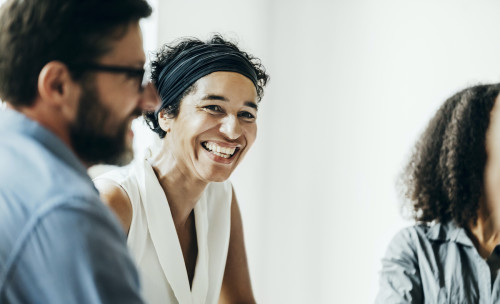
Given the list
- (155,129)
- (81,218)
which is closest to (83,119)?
(81,218)

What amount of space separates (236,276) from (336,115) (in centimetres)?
134

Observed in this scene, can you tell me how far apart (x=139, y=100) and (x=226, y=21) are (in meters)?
1.88

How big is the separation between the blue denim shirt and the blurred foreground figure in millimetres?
1230

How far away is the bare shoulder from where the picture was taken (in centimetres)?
136

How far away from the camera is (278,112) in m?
2.99

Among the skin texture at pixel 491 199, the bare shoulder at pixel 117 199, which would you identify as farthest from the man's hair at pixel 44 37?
the skin texture at pixel 491 199

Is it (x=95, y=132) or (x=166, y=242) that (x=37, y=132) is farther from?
(x=166, y=242)

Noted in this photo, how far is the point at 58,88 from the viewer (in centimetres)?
79

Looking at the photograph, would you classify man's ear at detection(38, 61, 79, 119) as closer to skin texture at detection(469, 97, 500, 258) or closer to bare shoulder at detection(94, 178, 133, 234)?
bare shoulder at detection(94, 178, 133, 234)

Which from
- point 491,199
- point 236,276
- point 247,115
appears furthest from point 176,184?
point 491,199

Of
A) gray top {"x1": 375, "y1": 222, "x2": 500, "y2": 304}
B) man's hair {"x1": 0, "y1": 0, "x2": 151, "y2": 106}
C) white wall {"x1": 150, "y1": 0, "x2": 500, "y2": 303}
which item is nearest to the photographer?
man's hair {"x1": 0, "y1": 0, "x2": 151, "y2": 106}

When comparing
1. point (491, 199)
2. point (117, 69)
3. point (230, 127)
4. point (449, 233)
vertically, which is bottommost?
point (449, 233)

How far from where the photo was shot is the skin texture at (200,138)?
149cm

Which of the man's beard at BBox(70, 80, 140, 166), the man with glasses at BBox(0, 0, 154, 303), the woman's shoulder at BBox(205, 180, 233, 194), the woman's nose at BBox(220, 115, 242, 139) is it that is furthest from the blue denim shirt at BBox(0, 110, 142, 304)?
the woman's shoulder at BBox(205, 180, 233, 194)
